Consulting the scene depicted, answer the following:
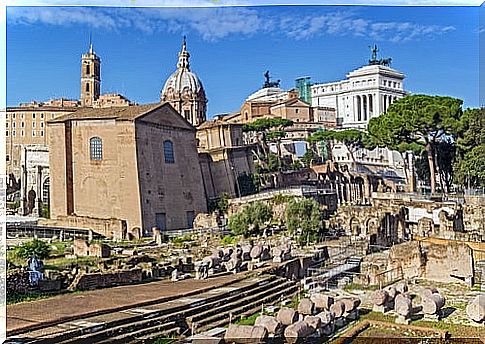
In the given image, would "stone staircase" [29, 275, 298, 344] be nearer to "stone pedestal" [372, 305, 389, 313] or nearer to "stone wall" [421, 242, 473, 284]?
"stone pedestal" [372, 305, 389, 313]

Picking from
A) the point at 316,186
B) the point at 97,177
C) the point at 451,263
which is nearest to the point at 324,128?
the point at 316,186

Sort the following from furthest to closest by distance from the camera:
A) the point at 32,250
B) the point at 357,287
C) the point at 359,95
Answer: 1. the point at 359,95
2. the point at 32,250
3. the point at 357,287

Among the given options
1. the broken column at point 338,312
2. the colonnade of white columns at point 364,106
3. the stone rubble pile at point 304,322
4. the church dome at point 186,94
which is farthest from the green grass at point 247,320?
the colonnade of white columns at point 364,106

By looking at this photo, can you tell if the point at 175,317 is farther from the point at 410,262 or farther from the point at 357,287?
the point at 410,262

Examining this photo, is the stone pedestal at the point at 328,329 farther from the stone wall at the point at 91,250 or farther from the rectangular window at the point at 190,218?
the rectangular window at the point at 190,218

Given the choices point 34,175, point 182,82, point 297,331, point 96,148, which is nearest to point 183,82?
point 182,82

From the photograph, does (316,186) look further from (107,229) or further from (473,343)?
(473,343)
